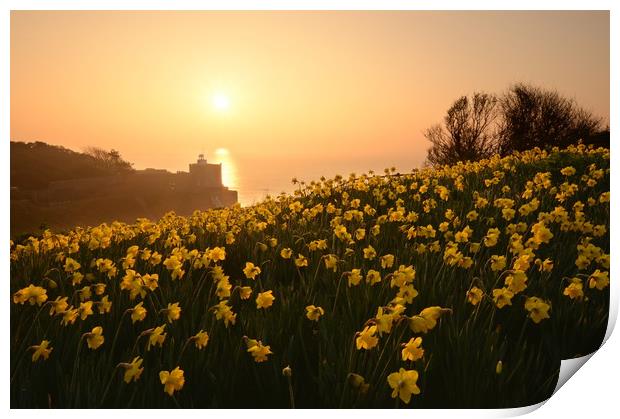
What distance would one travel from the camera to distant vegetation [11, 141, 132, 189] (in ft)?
9.55

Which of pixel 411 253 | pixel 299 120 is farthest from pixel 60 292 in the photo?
pixel 411 253

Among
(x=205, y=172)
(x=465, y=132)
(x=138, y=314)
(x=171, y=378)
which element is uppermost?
(x=465, y=132)

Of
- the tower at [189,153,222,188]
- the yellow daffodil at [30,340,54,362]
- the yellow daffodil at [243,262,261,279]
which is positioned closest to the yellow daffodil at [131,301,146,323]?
the yellow daffodil at [30,340,54,362]

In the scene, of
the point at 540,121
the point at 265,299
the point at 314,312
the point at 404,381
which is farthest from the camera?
the point at 540,121

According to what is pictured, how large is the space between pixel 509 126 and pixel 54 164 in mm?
2751

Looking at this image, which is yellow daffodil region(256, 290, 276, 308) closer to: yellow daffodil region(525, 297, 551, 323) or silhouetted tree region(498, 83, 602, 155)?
yellow daffodil region(525, 297, 551, 323)

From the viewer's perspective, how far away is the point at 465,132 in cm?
357

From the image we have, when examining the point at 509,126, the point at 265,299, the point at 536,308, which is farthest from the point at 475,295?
the point at 509,126

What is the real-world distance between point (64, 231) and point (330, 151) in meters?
1.68

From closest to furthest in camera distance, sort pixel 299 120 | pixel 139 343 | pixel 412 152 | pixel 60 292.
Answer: pixel 139 343, pixel 60 292, pixel 299 120, pixel 412 152

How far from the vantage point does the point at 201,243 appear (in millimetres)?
3627

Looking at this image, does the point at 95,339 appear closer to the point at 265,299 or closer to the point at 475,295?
the point at 265,299

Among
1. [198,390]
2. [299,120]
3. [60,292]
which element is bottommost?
[198,390]

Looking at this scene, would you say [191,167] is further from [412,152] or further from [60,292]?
[412,152]
